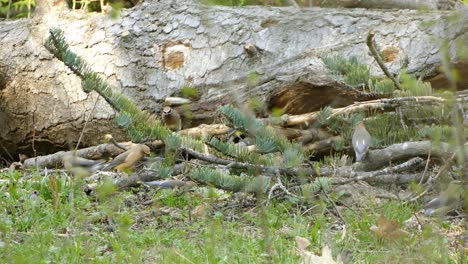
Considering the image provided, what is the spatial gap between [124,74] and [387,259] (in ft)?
10.8

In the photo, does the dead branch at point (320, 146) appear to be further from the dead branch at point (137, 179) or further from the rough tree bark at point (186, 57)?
the dead branch at point (137, 179)

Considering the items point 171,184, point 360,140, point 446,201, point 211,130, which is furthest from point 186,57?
point 446,201

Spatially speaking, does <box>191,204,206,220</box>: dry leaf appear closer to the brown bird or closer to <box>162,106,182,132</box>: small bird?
the brown bird

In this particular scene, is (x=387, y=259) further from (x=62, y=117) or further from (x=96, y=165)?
(x=62, y=117)

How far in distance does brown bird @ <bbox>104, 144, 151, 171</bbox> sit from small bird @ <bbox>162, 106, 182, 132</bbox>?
674mm

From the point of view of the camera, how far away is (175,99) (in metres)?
5.61

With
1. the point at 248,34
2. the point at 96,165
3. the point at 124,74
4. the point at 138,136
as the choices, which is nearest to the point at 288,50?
the point at 248,34

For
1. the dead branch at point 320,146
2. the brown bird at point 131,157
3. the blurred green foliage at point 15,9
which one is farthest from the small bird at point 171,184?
the blurred green foliage at point 15,9

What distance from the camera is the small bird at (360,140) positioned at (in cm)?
418

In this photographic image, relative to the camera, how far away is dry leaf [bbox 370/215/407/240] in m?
3.25

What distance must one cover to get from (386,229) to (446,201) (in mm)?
606

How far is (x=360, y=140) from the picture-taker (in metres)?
4.22

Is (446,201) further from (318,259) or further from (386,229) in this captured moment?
(318,259)

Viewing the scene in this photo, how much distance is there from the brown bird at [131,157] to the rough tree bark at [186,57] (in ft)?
2.97
